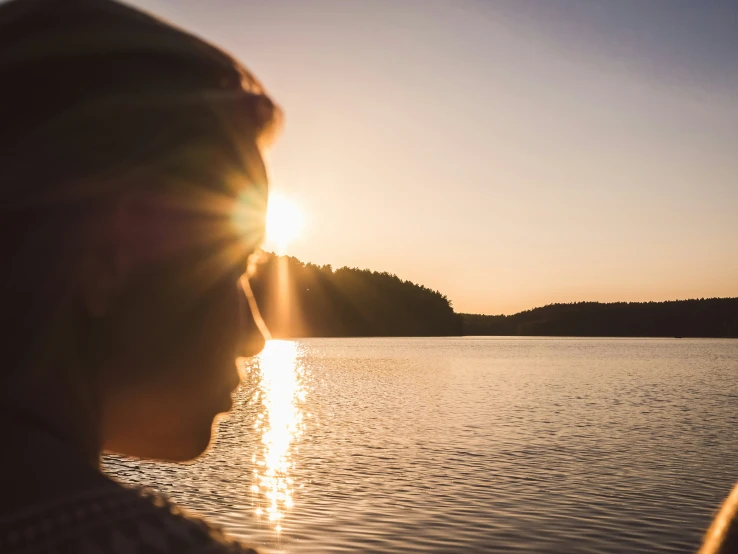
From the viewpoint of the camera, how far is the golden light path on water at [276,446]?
24.0 metres

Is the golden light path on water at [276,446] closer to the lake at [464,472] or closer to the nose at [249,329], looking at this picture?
the lake at [464,472]

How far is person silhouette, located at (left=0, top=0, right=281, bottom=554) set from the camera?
0.81 m

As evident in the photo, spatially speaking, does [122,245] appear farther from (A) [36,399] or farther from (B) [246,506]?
(B) [246,506]

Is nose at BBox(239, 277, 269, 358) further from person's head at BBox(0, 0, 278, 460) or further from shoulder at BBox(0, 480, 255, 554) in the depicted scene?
shoulder at BBox(0, 480, 255, 554)

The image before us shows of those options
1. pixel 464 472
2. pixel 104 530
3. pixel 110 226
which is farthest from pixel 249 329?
pixel 464 472

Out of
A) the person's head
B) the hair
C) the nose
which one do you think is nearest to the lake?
the nose

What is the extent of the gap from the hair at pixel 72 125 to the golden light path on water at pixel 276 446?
4.19ft

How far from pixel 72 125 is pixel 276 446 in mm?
35827

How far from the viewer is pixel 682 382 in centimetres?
7238

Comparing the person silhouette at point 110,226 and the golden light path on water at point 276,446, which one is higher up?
the person silhouette at point 110,226

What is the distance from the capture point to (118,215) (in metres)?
0.85

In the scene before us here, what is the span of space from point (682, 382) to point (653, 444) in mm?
40468

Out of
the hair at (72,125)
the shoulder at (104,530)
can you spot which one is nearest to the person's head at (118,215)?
the hair at (72,125)

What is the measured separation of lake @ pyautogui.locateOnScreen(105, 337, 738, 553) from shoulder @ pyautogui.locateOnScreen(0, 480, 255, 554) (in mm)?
19123
